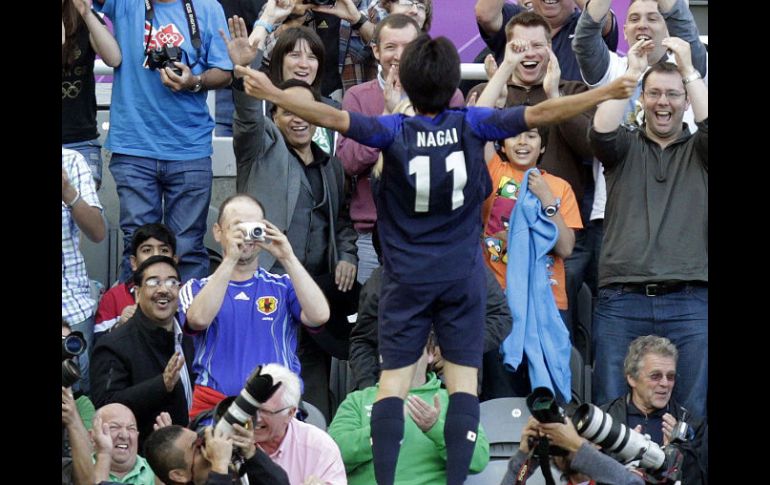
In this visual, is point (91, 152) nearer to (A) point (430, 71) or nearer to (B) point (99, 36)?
(B) point (99, 36)

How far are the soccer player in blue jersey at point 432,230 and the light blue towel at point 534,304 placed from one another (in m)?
1.82

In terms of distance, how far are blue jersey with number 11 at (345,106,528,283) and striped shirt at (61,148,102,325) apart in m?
2.70

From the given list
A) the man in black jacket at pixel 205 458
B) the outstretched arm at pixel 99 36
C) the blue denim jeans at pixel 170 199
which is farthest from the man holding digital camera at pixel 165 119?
the man in black jacket at pixel 205 458

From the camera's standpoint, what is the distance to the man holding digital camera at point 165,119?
32.4 ft

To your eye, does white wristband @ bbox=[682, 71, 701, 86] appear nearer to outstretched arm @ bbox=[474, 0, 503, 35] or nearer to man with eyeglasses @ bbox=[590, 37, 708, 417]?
man with eyeglasses @ bbox=[590, 37, 708, 417]

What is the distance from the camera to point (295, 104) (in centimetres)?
691

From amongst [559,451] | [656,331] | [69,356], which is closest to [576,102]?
[559,451]

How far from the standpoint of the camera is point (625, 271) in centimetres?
931

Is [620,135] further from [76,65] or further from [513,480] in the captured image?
[76,65]

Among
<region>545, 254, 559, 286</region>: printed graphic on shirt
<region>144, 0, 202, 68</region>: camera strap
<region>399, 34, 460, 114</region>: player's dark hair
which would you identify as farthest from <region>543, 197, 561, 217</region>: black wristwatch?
<region>144, 0, 202, 68</region>: camera strap

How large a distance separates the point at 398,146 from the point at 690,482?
8.60 feet

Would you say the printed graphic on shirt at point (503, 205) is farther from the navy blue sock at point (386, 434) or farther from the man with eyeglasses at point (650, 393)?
the navy blue sock at point (386, 434)

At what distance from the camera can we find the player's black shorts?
23.6 feet
